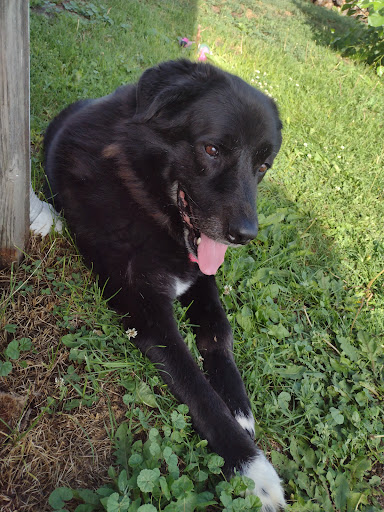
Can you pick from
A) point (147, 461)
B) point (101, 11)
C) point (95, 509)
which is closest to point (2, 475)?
point (95, 509)

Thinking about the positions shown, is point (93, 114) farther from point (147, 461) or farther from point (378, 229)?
point (378, 229)

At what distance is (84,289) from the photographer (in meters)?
2.05

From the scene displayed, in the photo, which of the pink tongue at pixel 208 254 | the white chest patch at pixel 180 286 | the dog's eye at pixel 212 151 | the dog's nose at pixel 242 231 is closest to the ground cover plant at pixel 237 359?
the white chest patch at pixel 180 286

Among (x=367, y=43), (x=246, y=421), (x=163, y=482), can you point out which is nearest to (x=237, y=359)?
(x=246, y=421)

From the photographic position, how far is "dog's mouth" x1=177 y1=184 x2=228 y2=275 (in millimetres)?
2123

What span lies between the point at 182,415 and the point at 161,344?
1.11 ft

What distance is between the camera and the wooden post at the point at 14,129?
55.1 inches

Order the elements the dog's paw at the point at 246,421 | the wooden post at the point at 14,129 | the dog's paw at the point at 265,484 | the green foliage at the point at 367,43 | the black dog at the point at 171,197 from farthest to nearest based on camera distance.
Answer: the green foliage at the point at 367,43
the black dog at the point at 171,197
the dog's paw at the point at 246,421
the dog's paw at the point at 265,484
the wooden post at the point at 14,129

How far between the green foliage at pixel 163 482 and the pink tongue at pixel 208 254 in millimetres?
742

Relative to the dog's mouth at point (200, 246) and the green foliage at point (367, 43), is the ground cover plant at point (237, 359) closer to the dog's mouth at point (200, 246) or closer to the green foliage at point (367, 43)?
the dog's mouth at point (200, 246)

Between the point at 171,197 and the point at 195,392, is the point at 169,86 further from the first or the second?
the point at 195,392

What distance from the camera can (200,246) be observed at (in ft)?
7.08

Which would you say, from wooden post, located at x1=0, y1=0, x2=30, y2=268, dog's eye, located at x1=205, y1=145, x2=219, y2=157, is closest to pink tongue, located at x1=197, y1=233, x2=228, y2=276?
dog's eye, located at x1=205, y1=145, x2=219, y2=157

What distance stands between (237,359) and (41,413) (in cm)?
106
